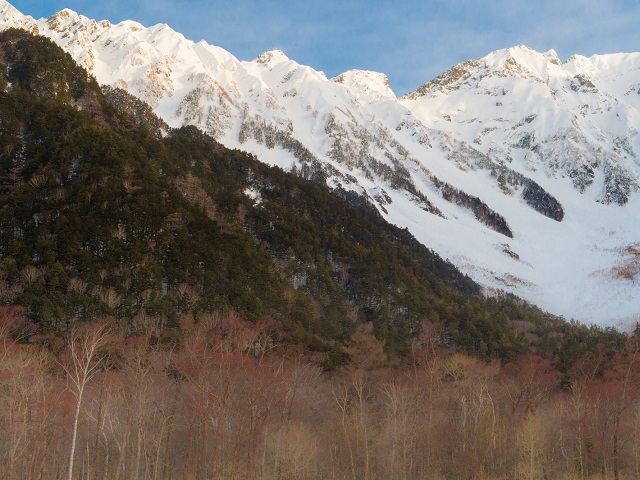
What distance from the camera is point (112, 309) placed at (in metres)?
54.1

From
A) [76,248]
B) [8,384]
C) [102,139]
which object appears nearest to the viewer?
[8,384]

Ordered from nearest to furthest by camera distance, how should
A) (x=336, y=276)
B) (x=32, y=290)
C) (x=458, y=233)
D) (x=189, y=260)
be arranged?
(x=32, y=290) → (x=189, y=260) → (x=336, y=276) → (x=458, y=233)

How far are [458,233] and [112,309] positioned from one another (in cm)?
15043

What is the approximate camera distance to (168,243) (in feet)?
216

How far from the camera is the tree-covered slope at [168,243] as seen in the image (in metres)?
57.0

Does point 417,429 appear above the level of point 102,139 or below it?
below

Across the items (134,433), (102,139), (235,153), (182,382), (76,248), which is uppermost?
(235,153)

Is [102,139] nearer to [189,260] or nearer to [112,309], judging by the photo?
[189,260]

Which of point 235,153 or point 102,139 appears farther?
point 235,153

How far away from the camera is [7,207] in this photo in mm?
62344

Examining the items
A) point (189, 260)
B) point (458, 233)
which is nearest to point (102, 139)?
point (189, 260)

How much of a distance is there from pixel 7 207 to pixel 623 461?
6007 cm

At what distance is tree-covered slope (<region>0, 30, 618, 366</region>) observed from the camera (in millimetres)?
57000

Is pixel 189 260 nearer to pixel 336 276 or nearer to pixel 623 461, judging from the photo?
pixel 336 276
